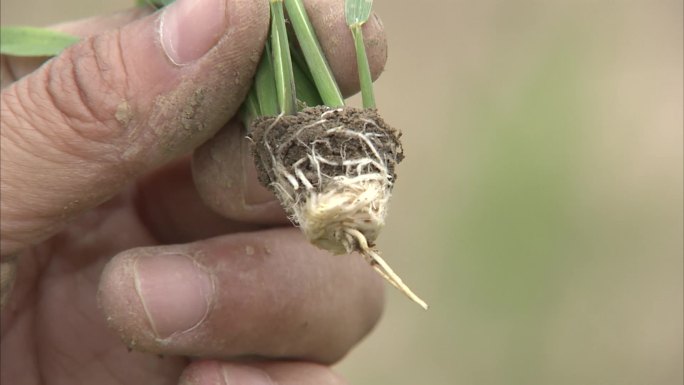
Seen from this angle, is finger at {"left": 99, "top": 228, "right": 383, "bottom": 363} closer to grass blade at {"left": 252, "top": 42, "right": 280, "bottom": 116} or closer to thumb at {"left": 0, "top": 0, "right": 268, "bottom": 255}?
thumb at {"left": 0, "top": 0, "right": 268, "bottom": 255}

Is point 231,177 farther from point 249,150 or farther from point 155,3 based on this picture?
point 155,3

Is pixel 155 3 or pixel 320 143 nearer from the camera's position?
pixel 320 143

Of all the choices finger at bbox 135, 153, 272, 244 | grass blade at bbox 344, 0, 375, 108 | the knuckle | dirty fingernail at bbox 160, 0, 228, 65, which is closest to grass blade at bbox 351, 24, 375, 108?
grass blade at bbox 344, 0, 375, 108

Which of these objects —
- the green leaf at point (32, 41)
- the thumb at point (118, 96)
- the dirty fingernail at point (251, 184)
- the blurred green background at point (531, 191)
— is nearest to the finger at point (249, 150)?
the dirty fingernail at point (251, 184)

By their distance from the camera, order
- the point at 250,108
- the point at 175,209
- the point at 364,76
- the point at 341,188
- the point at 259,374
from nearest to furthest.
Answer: the point at 341,188 → the point at 364,76 → the point at 250,108 → the point at 259,374 → the point at 175,209

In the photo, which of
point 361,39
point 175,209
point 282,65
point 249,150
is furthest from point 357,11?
point 175,209
